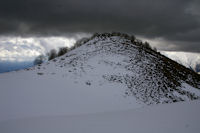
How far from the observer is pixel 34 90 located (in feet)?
28.4

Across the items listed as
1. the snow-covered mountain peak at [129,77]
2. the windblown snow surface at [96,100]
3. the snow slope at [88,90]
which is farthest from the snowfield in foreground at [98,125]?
the snow-covered mountain peak at [129,77]

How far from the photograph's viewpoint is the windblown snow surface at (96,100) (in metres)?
5.60

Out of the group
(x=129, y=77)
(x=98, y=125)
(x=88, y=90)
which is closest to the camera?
(x=98, y=125)

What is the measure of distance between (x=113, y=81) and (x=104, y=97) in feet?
9.85

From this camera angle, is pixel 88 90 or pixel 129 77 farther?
pixel 129 77

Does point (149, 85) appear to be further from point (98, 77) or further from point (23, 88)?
point (23, 88)

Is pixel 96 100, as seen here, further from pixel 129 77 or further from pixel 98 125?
pixel 129 77

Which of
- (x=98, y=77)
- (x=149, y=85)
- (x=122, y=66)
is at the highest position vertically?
(x=122, y=66)

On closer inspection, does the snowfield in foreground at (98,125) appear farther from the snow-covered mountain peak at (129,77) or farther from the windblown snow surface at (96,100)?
the snow-covered mountain peak at (129,77)

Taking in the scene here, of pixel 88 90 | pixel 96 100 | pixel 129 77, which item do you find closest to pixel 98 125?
pixel 96 100

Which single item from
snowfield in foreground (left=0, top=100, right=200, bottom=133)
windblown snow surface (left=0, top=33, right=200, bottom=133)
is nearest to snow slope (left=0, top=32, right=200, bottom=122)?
windblown snow surface (left=0, top=33, right=200, bottom=133)

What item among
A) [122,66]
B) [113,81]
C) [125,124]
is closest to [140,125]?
[125,124]

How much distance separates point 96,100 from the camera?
30.3ft

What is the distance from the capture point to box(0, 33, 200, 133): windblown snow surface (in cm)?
560
